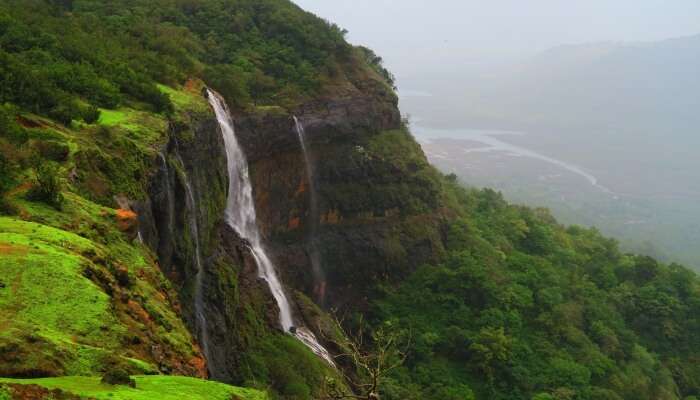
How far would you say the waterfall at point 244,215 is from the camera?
2348 cm

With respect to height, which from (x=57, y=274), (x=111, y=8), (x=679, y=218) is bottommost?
(x=679, y=218)

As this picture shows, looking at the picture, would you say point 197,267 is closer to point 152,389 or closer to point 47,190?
point 47,190

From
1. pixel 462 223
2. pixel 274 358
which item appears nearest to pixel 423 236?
pixel 462 223

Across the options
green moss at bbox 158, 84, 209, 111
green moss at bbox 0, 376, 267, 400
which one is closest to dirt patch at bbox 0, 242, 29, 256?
green moss at bbox 0, 376, 267, 400

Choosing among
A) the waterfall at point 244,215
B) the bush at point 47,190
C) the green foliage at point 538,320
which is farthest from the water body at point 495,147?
the bush at point 47,190

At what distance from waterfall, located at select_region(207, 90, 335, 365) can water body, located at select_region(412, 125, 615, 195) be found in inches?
4991

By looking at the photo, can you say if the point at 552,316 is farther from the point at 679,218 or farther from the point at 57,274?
the point at 679,218

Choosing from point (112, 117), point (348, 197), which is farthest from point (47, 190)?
point (348, 197)

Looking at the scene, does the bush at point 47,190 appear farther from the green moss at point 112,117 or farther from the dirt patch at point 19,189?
the green moss at point 112,117

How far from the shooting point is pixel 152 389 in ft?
20.9

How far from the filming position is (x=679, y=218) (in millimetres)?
119062

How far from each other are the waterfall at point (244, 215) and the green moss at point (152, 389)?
16.0 metres

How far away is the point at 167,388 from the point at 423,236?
90.4ft

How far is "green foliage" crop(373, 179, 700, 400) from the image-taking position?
1096 inches
